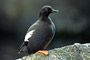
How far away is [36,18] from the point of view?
11.2m

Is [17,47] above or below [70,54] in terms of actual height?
below

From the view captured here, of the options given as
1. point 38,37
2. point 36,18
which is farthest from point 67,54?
point 36,18

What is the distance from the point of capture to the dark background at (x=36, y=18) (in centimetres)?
1143

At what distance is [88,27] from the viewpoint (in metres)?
11.8

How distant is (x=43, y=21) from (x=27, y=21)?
20.5ft

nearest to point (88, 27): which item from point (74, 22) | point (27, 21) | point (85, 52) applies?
point (74, 22)

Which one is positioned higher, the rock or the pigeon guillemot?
the pigeon guillemot

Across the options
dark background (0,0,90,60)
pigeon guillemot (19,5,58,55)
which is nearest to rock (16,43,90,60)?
pigeon guillemot (19,5,58,55)

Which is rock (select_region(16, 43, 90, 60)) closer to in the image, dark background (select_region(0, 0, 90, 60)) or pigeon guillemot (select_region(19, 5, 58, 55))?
pigeon guillemot (select_region(19, 5, 58, 55))

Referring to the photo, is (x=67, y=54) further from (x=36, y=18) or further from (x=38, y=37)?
(x=36, y=18)

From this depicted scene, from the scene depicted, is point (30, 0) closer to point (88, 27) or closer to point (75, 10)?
point (75, 10)

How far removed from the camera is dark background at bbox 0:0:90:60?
37.5 ft

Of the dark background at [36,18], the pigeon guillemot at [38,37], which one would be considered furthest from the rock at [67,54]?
the dark background at [36,18]

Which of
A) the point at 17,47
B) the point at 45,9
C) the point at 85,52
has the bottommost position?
the point at 17,47
